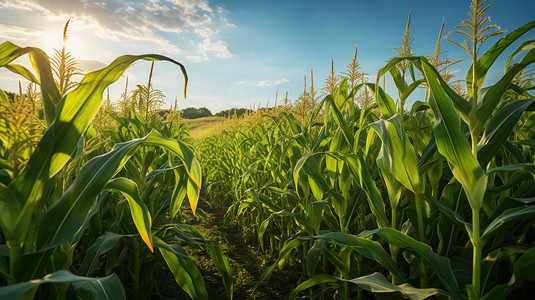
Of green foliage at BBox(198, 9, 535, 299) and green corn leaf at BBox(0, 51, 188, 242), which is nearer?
green corn leaf at BBox(0, 51, 188, 242)

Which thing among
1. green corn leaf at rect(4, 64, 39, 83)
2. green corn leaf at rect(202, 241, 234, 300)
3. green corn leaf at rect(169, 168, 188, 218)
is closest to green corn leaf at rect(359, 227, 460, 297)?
green corn leaf at rect(202, 241, 234, 300)

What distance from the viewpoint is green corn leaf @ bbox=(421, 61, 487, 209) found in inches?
36.5

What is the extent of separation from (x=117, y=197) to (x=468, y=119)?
6.84ft

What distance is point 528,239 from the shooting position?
1.51 metres

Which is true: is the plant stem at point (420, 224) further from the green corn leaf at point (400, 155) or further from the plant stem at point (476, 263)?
the plant stem at point (476, 263)

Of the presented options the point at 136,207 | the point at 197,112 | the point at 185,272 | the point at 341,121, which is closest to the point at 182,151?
the point at 136,207

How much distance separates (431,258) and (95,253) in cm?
138

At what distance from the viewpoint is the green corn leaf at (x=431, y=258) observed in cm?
100

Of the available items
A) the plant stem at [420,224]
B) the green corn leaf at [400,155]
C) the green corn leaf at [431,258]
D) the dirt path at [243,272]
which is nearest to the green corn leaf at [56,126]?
the green corn leaf at [400,155]

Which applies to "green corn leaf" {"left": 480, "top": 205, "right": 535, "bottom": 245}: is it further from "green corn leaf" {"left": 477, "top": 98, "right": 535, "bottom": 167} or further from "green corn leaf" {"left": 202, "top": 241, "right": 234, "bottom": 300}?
"green corn leaf" {"left": 202, "top": 241, "right": 234, "bottom": 300}

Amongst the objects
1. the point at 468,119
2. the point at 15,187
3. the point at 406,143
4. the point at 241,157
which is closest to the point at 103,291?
the point at 15,187

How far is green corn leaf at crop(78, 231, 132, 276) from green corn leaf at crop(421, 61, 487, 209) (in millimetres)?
1422

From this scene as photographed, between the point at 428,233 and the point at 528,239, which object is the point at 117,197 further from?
the point at 528,239

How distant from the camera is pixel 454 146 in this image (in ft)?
3.17
